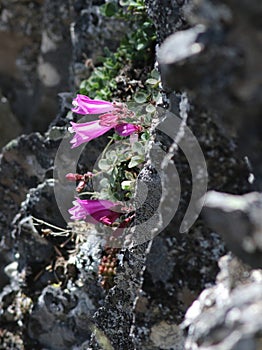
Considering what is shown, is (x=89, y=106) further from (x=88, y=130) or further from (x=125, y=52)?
(x=125, y=52)

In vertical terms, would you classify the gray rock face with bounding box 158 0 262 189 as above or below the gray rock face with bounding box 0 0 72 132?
above

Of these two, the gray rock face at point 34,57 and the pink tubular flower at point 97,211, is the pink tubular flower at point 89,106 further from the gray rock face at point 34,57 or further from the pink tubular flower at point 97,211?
the gray rock face at point 34,57

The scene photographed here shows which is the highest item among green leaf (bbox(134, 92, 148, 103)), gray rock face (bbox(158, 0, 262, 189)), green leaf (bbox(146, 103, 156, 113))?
gray rock face (bbox(158, 0, 262, 189))

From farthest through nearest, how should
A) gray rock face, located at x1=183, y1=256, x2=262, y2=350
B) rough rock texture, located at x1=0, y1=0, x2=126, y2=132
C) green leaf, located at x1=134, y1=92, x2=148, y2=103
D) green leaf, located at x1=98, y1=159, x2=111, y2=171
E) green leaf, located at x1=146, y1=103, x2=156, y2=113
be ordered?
rough rock texture, located at x1=0, y1=0, x2=126, y2=132, green leaf, located at x1=98, y1=159, x2=111, y2=171, green leaf, located at x1=134, y1=92, x2=148, y2=103, green leaf, located at x1=146, y1=103, x2=156, y2=113, gray rock face, located at x1=183, y1=256, x2=262, y2=350

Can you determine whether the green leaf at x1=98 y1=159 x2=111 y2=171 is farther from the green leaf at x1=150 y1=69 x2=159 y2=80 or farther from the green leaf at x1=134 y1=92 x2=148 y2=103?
the green leaf at x1=150 y1=69 x2=159 y2=80

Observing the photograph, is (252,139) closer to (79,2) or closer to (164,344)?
(164,344)

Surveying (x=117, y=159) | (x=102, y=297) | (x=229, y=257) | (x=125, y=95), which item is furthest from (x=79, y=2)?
(x=229, y=257)

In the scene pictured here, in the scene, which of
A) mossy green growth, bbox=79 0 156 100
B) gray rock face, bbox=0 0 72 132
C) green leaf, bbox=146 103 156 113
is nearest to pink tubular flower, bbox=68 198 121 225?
green leaf, bbox=146 103 156 113
